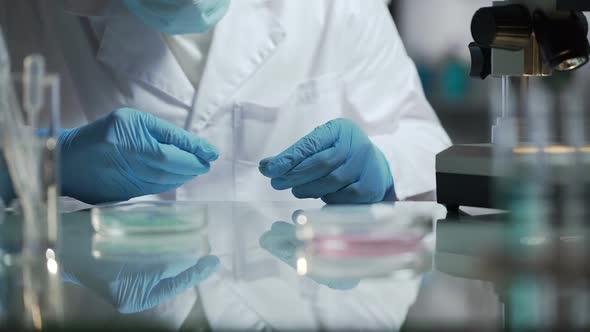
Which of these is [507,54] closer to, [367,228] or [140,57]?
[367,228]

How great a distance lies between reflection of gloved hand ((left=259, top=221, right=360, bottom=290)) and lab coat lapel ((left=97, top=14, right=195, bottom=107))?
70 centimetres

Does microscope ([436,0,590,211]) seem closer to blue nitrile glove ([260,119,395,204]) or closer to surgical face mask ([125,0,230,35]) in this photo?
blue nitrile glove ([260,119,395,204])

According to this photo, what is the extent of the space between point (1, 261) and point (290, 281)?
0.28 m

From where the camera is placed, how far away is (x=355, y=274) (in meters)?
0.59

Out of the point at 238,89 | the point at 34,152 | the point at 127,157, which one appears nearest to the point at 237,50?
the point at 238,89

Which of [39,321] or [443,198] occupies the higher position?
[39,321]

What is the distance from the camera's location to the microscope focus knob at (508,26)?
3.02 ft

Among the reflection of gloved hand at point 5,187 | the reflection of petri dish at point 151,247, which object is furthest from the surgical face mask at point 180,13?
the reflection of petri dish at point 151,247

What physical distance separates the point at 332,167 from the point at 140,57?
61 cm

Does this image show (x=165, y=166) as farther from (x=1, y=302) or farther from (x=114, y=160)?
(x=1, y=302)

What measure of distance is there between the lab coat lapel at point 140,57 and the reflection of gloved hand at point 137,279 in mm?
942

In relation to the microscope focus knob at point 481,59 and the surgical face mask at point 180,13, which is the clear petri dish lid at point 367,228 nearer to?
the microscope focus knob at point 481,59

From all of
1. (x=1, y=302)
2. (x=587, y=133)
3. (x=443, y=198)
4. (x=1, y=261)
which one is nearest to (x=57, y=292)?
(x=1, y=302)

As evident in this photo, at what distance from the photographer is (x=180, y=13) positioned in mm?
1353
